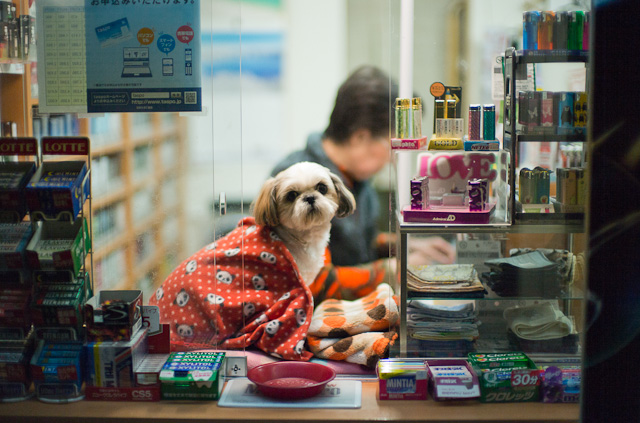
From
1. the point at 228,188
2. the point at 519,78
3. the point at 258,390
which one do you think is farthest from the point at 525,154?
Result: the point at 258,390

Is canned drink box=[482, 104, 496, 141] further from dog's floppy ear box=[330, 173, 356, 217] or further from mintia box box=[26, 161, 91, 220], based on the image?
mintia box box=[26, 161, 91, 220]

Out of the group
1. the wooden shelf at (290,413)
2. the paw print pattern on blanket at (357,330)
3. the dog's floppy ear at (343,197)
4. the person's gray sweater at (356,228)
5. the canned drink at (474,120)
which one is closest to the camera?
the wooden shelf at (290,413)

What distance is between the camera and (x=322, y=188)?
2451 millimetres

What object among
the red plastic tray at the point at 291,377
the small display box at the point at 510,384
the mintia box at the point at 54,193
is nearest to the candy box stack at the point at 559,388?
the small display box at the point at 510,384

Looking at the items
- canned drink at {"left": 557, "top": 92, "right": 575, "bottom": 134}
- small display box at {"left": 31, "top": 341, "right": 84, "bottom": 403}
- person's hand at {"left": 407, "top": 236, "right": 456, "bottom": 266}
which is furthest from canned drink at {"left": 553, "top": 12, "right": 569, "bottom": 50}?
small display box at {"left": 31, "top": 341, "right": 84, "bottom": 403}

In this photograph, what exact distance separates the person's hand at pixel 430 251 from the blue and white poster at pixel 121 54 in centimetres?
94

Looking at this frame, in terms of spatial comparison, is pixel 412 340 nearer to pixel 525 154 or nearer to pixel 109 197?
pixel 525 154

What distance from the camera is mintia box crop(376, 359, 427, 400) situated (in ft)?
6.73

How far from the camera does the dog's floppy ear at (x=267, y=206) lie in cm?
240

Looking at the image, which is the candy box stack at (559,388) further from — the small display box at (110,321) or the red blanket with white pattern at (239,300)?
the small display box at (110,321)

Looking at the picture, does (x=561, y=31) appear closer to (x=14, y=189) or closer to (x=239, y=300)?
(x=239, y=300)

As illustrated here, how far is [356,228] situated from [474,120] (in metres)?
0.89

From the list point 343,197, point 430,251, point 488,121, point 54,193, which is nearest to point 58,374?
point 54,193

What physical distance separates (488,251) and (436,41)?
0.81m
